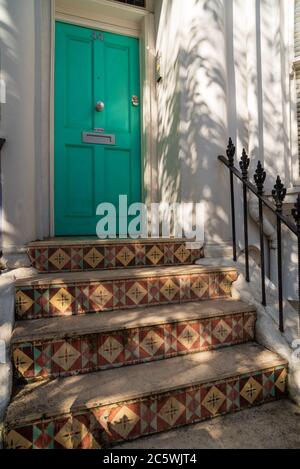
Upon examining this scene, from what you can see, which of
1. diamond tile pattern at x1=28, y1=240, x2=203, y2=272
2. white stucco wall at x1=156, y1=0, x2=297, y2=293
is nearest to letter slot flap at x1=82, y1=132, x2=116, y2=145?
white stucco wall at x1=156, y1=0, x2=297, y2=293

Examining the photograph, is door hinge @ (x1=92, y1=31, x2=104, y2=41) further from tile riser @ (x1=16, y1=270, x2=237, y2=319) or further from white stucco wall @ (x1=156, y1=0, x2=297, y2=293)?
tile riser @ (x1=16, y1=270, x2=237, y2=319)

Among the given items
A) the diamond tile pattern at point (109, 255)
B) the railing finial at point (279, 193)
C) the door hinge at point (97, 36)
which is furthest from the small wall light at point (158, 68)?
the railing finial at point (279, 193)

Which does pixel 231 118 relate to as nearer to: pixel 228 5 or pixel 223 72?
pixel 223 72

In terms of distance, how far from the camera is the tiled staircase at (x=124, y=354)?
1.42 meters

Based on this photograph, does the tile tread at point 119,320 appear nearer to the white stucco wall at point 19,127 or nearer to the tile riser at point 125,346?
the tile riser at point 125,346

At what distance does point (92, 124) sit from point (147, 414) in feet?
9.71

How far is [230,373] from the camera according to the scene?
5.60ft

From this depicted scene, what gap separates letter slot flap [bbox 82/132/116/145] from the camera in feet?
11.4

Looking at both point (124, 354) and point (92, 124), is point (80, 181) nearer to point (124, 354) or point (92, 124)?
point (92, 124)

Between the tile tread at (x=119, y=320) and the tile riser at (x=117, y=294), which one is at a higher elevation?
the tile riser at (x=117, y=294)

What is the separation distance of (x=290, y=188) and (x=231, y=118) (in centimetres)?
93

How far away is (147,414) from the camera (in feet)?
4.94

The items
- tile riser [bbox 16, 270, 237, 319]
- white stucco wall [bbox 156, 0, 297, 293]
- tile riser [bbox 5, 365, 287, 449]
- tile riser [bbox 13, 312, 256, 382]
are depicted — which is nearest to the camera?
tile riser [bbox 5, 365, 287, 449]
